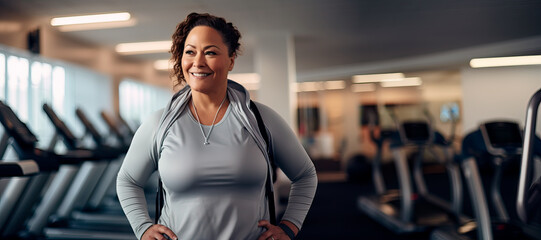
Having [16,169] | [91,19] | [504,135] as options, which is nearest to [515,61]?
[504,135]

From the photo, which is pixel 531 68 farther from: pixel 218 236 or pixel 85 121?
pixel 85 121

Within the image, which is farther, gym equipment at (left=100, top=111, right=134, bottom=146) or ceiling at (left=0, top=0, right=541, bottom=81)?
gym equipment at (left=100, top=111, right=134, bottom=146)

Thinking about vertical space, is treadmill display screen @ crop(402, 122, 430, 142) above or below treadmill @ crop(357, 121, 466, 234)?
above

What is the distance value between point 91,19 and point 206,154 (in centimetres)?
418

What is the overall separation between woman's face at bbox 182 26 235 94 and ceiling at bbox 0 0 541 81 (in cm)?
185

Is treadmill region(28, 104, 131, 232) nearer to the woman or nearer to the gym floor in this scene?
the gym floor

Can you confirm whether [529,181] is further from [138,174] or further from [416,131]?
[416,131]

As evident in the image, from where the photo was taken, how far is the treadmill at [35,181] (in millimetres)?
2643

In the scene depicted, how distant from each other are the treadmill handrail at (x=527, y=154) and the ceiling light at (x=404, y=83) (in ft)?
29.0

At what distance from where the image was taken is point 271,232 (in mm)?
1216

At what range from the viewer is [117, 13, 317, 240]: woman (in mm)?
1147

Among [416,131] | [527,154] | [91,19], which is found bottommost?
[416,131]

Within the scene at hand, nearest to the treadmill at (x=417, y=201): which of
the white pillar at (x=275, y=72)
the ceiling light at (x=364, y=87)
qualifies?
the white pillar at (x=275, y=72)

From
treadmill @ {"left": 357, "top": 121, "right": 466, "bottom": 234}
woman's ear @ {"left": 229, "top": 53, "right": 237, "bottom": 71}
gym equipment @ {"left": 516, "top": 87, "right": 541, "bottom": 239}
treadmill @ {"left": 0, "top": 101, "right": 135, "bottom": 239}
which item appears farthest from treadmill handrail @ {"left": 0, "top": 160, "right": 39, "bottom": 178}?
treadmill @ {"left": 357, "top": 121, "right": 466, "bottom": 234}
